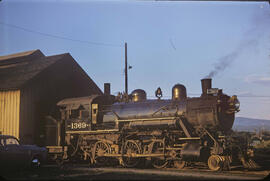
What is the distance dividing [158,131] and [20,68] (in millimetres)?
13518

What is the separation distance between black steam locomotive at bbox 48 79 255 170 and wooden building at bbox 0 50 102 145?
298 cm

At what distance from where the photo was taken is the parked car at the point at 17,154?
1243cm

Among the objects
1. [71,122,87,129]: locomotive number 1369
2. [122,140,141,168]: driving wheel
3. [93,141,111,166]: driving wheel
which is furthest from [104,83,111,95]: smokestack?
[122,140,141,168]: driving wheel

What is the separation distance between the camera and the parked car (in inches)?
489

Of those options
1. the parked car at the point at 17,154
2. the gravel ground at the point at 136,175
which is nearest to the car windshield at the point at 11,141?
the parked car at the point at 17,154

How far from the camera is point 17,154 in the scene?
42.0 feet

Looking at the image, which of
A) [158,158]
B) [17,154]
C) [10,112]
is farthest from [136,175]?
[10,112]

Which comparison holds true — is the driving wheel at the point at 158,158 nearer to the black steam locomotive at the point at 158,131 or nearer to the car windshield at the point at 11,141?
the black steam locomotive at the point at 158,131

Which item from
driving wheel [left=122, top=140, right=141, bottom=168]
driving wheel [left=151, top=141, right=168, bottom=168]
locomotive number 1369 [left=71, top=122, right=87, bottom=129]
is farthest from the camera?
locomotive number 1369 [left=71, top=122, right=87, bottom=129]

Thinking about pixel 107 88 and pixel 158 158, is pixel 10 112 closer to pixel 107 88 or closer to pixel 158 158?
pixel 107 88

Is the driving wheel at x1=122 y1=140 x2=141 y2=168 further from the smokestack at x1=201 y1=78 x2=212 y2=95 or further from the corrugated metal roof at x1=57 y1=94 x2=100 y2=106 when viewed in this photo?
the smokestack at x1=201 y1=78 x2=212 y2=95

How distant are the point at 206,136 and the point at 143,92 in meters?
5.31

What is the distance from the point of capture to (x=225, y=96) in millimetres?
13914

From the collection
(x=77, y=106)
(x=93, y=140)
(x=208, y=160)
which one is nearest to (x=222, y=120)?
(x=208, y=160)
